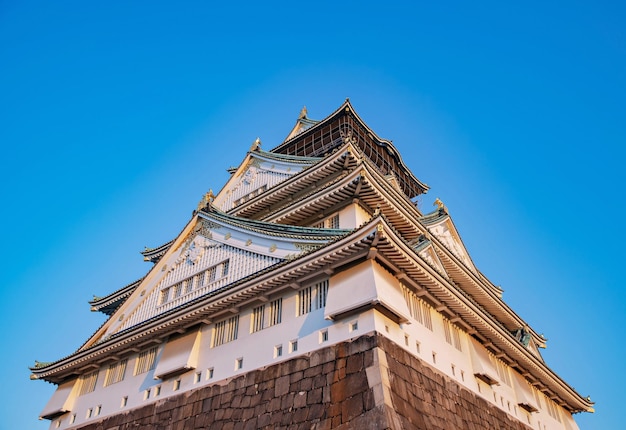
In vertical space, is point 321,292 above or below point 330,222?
below

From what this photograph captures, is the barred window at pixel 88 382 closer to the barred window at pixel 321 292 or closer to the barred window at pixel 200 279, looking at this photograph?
the barred window at pixel 200 279

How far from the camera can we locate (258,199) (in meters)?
25.1

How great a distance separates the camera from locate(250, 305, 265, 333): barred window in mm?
16203

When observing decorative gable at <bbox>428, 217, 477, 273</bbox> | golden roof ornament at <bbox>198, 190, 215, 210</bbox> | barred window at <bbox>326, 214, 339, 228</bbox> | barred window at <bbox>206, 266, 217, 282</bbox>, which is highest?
decorative gable at <bbox>428, 217, 477, 273</bbox>

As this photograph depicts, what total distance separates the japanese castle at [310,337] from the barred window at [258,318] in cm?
5

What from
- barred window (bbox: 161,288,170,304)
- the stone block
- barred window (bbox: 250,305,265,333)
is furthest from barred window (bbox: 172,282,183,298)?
the stone block

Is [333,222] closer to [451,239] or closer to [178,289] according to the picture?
[178,289]

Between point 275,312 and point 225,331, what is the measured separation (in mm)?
2201

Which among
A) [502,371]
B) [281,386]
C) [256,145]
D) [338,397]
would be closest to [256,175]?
[256,145]

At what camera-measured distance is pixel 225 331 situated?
17.1 m

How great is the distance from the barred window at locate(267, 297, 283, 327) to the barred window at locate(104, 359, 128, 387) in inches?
288

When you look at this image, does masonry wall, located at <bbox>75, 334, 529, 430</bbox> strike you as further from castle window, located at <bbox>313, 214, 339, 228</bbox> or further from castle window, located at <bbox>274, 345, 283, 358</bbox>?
castle window, located at <bbox>313, 214, 339, 228</bbox>

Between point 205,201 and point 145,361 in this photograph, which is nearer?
point 145,361

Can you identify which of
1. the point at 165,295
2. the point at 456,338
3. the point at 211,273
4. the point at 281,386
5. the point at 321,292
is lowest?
the point at 281,386
